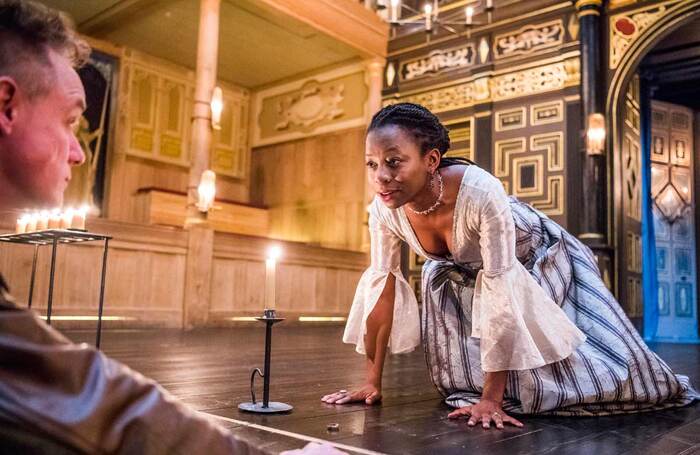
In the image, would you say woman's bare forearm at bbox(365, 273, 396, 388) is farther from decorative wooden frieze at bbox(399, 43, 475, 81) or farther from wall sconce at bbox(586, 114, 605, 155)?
decorative wooden frieze at bbox(399, 43, 475, 81)

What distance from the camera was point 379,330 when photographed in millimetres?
2250

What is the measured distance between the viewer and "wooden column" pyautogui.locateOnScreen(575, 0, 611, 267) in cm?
653

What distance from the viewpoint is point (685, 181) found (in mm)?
8555

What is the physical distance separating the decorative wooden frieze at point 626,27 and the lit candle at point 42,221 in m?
5.98

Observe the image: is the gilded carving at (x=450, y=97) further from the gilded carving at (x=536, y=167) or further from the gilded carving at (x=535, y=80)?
the gilded carving at (x=536, y=167)

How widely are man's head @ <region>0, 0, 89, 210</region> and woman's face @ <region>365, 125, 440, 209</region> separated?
3.95 ft

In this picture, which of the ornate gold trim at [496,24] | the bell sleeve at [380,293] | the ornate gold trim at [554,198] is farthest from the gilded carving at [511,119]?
the bell sleeve at [380,293]

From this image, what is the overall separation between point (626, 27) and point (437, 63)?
2317mm

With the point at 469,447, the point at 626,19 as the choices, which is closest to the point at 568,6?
the point at 626,19

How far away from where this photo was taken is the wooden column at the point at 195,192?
20.7ft

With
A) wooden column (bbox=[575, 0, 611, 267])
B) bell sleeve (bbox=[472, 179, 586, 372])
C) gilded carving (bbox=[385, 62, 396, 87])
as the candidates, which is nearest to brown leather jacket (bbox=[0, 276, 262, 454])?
bell sleeve (bbox=[472, 179, 586, 372])

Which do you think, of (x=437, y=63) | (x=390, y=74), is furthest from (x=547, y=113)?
(x=390, y=74)

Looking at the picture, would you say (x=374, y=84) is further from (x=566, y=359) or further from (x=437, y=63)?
(x=566, y=359)

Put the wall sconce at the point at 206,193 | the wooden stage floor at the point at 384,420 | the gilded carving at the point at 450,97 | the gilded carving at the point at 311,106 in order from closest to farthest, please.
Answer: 1. the wooden stage floor at the point at 384,420
2. the wall sconce at the point at 206,193
3. the gilded carving at the point at 450,97
4. the gilded carving at the point at 311,106
